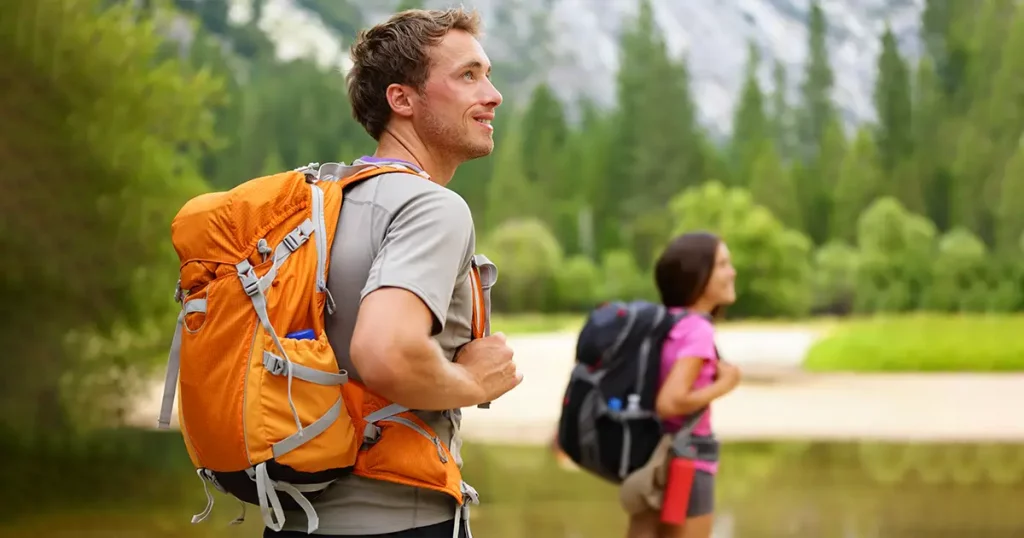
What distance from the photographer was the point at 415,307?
146 cm

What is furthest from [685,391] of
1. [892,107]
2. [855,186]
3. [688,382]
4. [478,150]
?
[892,107]

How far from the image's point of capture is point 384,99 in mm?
1740

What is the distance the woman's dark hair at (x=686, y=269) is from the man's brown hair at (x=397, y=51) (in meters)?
2.01

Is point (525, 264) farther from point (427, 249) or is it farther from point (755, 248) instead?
point (427, 249)

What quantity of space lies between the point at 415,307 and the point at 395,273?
0.05m

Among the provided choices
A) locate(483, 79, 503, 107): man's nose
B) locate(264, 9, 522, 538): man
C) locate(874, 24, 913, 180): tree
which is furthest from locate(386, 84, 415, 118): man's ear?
locate(874, 24, 913, 180): tree

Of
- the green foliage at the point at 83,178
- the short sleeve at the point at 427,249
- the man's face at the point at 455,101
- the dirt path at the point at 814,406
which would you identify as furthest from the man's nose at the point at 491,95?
the dirt path at the point at 814,406

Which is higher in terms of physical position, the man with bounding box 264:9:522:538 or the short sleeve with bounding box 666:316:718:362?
the man with bounding box 264:9:522:538

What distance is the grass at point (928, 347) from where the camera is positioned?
866 inches

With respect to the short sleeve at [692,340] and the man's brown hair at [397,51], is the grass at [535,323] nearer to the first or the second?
the short sleeve at [692,340]

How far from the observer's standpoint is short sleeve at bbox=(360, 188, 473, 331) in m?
1.47

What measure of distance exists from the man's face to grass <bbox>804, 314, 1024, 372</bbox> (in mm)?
21234

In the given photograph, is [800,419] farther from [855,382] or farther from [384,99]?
[384,99]

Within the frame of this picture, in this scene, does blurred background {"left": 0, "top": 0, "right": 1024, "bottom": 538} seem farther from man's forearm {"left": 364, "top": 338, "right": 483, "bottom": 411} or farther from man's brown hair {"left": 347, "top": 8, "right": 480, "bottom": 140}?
man's forearm {"left": 364, "top": 338, "right": 483, "bottom": 411}
